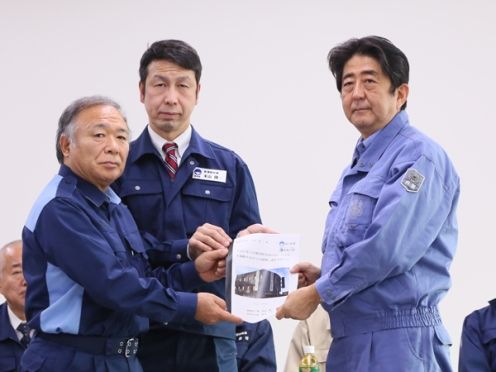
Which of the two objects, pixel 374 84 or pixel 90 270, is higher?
pixel 374 84

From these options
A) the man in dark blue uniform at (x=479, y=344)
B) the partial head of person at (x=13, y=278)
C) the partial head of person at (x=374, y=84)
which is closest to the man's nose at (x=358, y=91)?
the partial head of person at (x=374, y=84)

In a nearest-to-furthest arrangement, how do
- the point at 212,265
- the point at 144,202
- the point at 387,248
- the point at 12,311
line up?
the point at 387,248
the point at 212,265
the point at 144,202
the point at 12,311

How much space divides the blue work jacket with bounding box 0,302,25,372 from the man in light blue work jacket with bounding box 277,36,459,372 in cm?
191

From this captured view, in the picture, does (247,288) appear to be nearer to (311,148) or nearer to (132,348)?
(132,348)

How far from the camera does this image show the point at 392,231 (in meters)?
3.04

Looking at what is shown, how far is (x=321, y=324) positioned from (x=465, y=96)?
166cm

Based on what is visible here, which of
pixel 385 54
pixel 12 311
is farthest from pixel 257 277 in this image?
pixel 12 311

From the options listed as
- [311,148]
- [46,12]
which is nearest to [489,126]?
[311,148]

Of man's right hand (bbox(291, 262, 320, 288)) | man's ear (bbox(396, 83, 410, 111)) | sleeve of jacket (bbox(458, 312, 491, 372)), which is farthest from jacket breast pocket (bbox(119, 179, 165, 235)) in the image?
sleeve of jacket (bbox(458, 312, 491, 372))

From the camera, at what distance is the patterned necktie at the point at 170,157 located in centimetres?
372

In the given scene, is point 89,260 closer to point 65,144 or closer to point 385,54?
point 65,144

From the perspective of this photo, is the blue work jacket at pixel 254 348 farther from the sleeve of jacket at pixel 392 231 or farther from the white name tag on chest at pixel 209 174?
the sleeve of jacket at pixel 392 231

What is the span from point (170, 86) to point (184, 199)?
16.1 inches

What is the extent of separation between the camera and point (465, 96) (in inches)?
224
